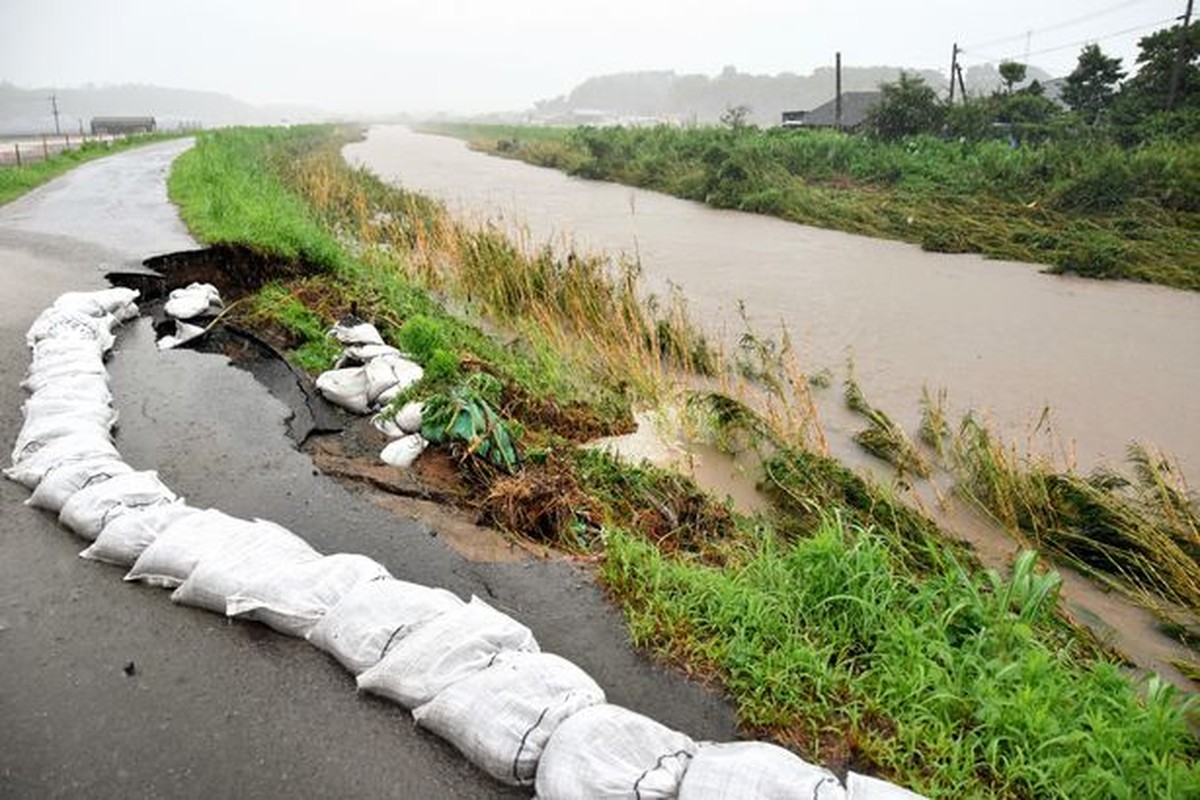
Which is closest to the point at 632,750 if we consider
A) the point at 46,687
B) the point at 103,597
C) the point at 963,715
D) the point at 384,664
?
the point at 384,664

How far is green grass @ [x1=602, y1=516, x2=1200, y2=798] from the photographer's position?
1.97m

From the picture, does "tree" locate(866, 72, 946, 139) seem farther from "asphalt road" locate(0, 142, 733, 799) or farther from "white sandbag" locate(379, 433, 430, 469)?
"asphalt road" locate(0, 142, 733, 799)

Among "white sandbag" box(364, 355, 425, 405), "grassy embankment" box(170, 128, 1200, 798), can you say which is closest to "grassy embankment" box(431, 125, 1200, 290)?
"grassy embankment" box(170, 128, 1200, 798)

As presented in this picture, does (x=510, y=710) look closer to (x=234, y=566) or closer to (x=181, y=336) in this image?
(x=234, y=566)

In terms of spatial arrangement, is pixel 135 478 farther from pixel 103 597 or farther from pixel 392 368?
pixel 392 368

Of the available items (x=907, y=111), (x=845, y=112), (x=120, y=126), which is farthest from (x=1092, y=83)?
(x=120, y=126)

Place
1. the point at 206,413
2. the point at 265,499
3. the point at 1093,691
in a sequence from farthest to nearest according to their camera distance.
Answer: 1. the point at 206,413
2. the point at 265,499
3. the point at 1093,691

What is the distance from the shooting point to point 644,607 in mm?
2707

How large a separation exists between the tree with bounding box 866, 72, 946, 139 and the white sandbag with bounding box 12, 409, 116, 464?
1942 centimetres

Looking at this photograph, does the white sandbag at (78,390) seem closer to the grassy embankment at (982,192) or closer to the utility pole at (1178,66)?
the grassy embankment at (982,192)

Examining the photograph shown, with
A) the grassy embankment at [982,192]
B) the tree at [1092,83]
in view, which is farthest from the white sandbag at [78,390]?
the tree at [1092,83]

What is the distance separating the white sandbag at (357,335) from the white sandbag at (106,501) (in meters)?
Answer: 2.30

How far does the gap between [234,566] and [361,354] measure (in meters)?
2.64

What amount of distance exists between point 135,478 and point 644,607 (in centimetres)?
222
